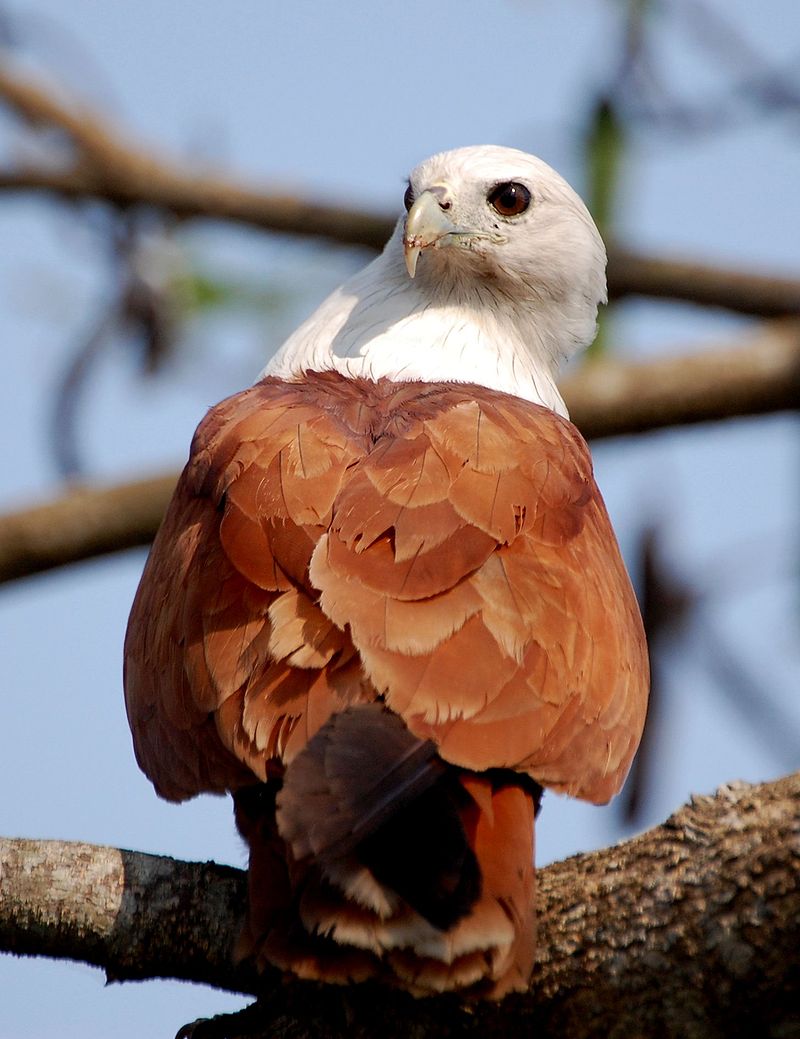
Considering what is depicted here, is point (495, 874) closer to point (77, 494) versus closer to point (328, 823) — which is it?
point (328, 823)

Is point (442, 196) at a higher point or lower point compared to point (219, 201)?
lower

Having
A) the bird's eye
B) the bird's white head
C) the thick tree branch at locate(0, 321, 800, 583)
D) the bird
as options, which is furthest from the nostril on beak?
the thick tree branch at locate(0, 321, 800, 583)

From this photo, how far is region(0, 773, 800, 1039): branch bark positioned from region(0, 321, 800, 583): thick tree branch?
373cm

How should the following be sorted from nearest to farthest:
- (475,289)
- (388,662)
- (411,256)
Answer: (388,662) < (411,256) < (475,289)

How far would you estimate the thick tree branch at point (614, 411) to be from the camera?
7.94m

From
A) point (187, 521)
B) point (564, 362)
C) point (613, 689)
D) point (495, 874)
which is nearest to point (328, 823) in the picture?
point (495, 874)

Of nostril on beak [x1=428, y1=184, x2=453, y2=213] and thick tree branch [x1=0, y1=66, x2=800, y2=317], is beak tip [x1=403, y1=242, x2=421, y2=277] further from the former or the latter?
thick tree branch [x1=0, y1=66, x2=800, y2=317]

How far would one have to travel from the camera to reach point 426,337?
6.07 m

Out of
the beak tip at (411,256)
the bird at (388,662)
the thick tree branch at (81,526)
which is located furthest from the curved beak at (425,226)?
the thick tree branch at (81,526)

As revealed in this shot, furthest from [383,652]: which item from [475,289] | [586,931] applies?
[475,289]

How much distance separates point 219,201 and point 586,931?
6.84 m

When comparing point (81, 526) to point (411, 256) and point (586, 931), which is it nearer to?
point (411, 256)

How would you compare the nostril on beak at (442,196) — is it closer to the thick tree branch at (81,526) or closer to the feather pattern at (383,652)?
the feather pattern at (383,652)

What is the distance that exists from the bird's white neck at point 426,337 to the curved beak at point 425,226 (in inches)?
8.4
